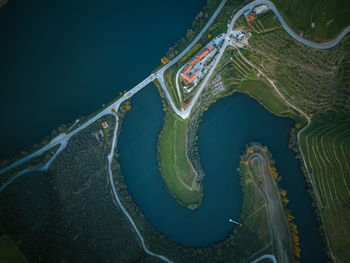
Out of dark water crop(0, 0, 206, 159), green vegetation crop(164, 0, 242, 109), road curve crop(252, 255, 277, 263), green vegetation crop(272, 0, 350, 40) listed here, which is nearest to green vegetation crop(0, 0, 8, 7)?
dark water crop(0, 0, 206, 159)

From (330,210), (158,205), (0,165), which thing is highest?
(0,165)

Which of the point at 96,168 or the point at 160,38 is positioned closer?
the point at 96,168

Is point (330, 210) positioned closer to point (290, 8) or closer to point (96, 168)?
point (290, 8)

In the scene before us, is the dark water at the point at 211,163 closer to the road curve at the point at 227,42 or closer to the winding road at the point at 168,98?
the winding road at the point at 168,98

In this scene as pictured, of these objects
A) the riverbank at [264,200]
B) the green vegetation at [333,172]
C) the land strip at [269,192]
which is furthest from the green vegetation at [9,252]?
the green vegetation at [333,172]

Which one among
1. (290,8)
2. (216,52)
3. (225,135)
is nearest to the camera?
(290,8)

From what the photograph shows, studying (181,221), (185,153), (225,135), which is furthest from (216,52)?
(181,221)

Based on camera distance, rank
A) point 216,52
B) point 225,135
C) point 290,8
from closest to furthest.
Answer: point 290,8 < point 216,52 < point 225,135
